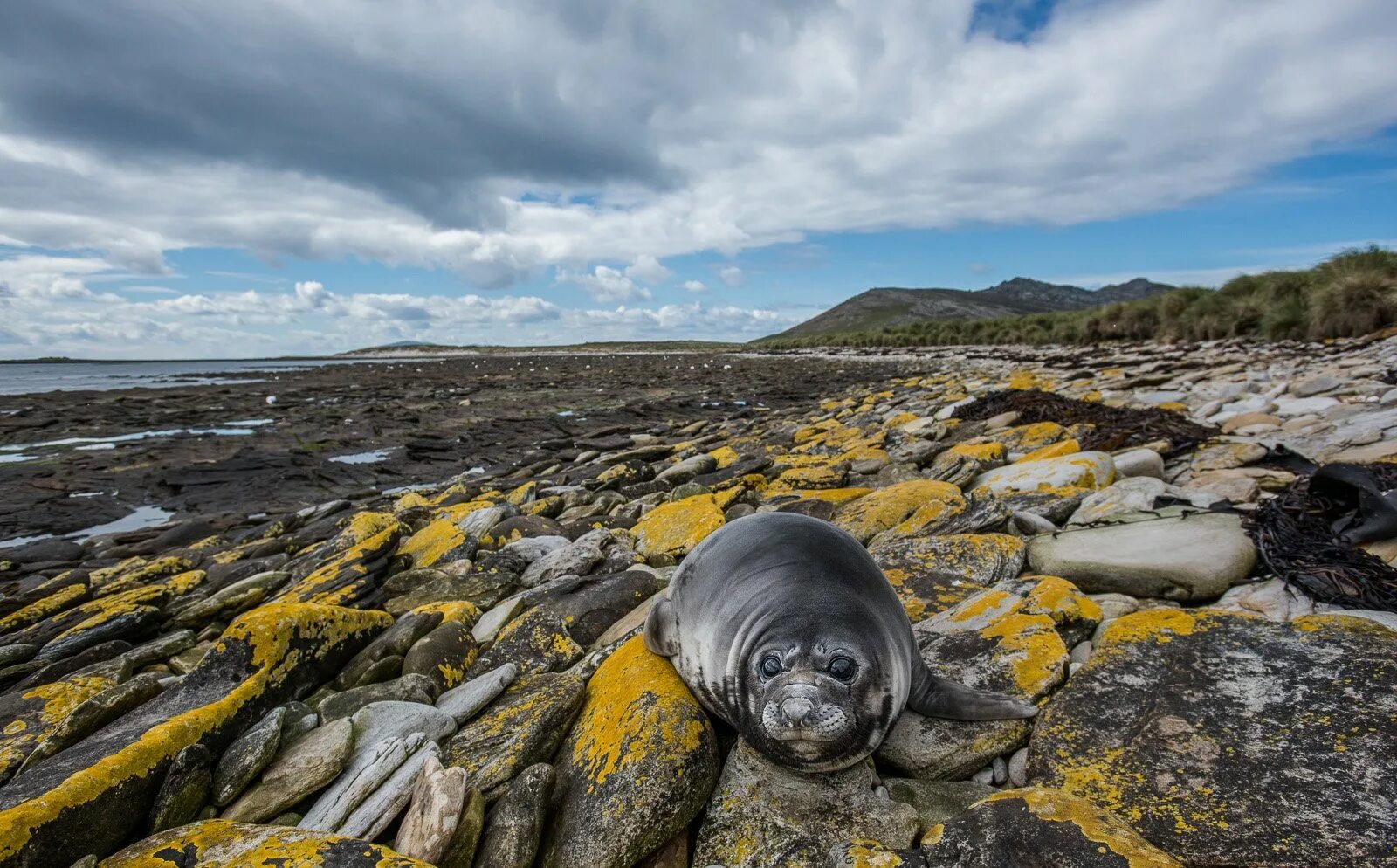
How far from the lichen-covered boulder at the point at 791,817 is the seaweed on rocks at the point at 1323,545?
2.67m

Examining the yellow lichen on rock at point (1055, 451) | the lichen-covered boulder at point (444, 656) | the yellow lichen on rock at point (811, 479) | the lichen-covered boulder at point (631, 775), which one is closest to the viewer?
the lichen-covered boulder at point (631, 775)

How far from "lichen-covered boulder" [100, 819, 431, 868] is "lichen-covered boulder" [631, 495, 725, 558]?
11.4 ft

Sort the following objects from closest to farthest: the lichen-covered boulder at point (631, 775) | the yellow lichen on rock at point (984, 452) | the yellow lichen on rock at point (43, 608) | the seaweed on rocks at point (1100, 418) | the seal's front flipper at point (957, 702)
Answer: the lichen-covered boulder at point (631, 775), the seal's front flipper at point (957, 702), the yellow lichen on rock at point (43, 608), the seaweed on rocks at point (1100, 418), the yellow lichen on rock at point (984, 452)

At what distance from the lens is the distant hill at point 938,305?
120 metres

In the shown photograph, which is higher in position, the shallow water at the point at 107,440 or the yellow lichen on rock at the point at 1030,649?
the yellow lichen on rock at the point at 1030,649

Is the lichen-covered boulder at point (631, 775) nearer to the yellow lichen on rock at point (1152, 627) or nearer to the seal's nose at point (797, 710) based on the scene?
the seal's nose at point (797, 710)

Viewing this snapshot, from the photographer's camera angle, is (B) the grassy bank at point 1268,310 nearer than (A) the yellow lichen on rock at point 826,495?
No

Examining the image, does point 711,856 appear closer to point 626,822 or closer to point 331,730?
point 626,822

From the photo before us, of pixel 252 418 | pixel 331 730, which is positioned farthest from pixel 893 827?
pixel 252 418

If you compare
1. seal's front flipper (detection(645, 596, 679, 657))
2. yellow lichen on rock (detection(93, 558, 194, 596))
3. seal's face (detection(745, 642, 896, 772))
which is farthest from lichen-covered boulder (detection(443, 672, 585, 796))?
yellow lichen on rock (detection(93, 558, 194, 596))

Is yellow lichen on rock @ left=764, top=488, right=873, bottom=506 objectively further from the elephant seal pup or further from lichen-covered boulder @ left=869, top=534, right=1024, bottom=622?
the elephant seal pup

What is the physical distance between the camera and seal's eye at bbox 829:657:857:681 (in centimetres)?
246

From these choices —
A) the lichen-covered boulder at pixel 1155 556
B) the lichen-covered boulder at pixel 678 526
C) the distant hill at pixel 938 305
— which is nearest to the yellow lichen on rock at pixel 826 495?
the lichen-covered boulder at pixel 678 526

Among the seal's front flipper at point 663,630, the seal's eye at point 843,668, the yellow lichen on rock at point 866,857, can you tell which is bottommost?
the yellow lichen on rock at point 866,857
